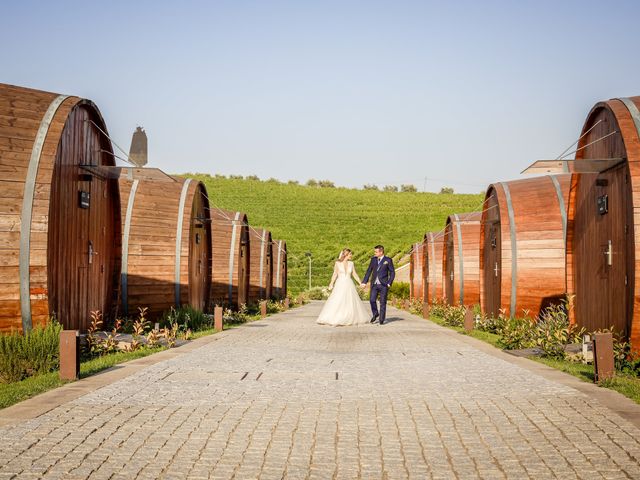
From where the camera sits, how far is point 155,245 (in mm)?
13797

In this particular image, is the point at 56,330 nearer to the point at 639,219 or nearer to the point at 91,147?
the point at 91,147

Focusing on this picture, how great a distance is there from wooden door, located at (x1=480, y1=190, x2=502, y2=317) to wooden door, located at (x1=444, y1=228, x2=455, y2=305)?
394 cm

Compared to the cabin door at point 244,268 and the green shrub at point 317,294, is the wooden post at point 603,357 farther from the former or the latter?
the green shrub at point 317,294

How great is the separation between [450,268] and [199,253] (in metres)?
9.05

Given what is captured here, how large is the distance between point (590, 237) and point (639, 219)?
316 cm

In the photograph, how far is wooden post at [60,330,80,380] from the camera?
761 centimetres

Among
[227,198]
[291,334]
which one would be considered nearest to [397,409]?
[291,334]

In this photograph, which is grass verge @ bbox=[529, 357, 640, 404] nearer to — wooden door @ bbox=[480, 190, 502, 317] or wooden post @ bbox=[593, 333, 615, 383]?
wooden post @ bbox=[593, 333, 615, 383]

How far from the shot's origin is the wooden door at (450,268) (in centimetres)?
2268

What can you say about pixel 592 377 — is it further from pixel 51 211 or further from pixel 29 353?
pixel 51 211

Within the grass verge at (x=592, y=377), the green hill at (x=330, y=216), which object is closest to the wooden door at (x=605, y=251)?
the grass verge at (x=592, y=377)

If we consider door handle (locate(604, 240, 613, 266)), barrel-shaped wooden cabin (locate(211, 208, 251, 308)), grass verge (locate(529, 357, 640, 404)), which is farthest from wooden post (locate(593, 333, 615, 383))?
barrel-shaped wooden cabin (locate(211, 208, 251, 308))

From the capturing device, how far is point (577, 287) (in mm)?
12773

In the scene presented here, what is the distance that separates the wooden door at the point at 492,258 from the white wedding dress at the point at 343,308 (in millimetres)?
3062
